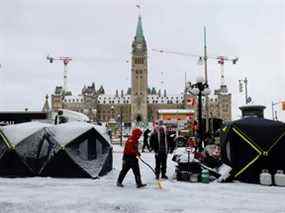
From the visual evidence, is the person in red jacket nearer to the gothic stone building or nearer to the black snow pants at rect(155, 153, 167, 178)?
the black snow pants at rect(155, 153, 167, 178)

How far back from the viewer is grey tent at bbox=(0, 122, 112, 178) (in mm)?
14148

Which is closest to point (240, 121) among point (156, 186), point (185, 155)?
point (185, 155)

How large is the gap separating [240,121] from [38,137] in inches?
266

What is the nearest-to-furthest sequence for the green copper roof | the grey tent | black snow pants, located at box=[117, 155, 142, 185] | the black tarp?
1. black snow pants, located at box=[117, 155, 142, 185]
2. the black tarp
3. the grey tent
4. the green copper roof

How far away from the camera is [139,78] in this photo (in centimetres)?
17262

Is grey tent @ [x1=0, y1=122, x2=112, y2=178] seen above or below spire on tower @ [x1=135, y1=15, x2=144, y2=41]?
below

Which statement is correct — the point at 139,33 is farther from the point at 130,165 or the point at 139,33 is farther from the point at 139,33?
the point at 130,165

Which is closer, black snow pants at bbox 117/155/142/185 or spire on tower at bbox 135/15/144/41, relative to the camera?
black snow pants at bbox 117/155/142/185

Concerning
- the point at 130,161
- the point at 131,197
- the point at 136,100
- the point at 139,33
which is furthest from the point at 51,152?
the point at 139,33

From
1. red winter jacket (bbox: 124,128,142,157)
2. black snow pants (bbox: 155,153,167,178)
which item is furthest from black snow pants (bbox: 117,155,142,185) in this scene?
black snow pants (bbox: 155,153,167,178)

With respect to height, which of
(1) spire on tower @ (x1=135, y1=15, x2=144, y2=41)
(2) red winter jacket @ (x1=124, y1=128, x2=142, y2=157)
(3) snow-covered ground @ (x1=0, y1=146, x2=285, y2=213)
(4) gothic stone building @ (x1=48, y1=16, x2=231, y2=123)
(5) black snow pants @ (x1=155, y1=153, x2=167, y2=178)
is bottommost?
(3) snow-covered ground @ (x1=0, y1=146, x2=285, y2=213)

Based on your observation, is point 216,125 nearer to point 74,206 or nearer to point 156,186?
point 156,186

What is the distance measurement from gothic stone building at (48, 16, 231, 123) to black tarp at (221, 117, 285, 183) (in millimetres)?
146419

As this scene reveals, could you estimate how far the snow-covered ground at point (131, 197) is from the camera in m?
8.73
